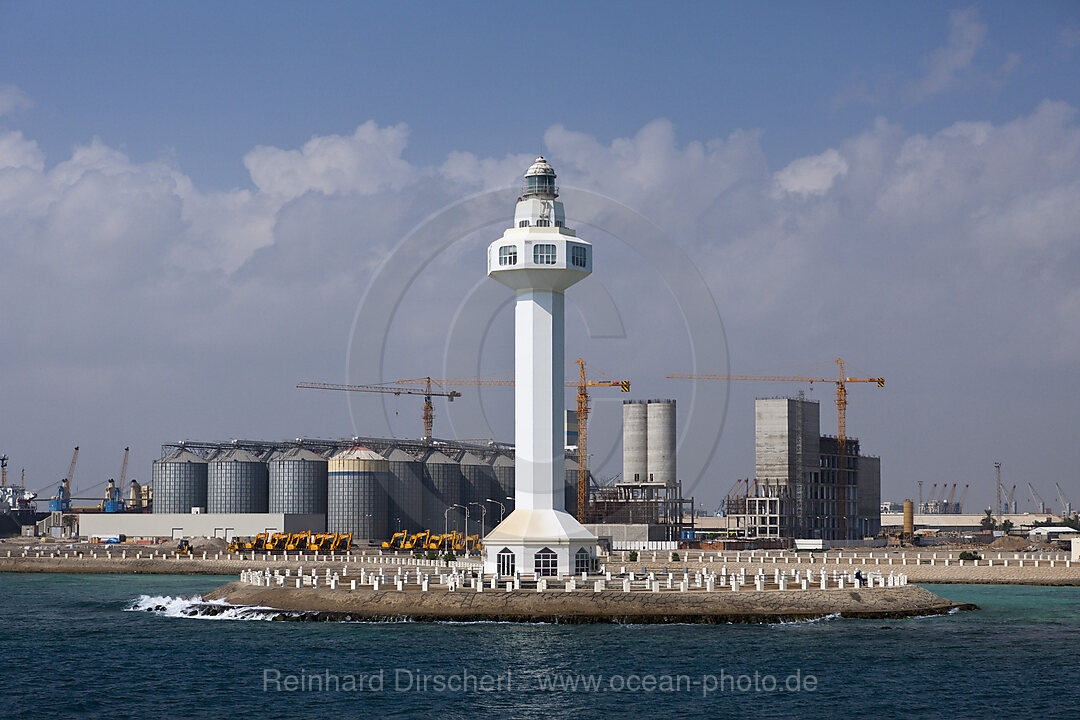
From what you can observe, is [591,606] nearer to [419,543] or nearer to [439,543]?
[439,543]

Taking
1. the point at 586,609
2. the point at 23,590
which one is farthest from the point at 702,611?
the point at 23,590

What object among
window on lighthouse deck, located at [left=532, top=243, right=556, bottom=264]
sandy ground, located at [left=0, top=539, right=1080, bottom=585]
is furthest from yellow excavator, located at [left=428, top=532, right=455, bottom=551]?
window on lighthouse deck, located at [left=532, top=243, right=556, bottom=264]

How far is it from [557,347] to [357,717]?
151ft

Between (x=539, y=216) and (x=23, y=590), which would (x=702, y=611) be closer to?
(x=539, y=216)

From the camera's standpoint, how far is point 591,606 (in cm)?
9288

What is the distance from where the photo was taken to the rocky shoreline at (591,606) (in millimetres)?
92750

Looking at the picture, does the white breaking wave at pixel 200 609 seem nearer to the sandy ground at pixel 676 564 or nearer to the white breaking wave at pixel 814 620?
the sandy ground at pixel 676 564

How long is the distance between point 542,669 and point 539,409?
3189cm

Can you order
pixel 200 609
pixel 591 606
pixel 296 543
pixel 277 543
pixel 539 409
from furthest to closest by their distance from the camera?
1. pixel 277 543
2. pixel 296 543
3. pixel 200 609
4. pixel 539 409
5. pixel 591 606

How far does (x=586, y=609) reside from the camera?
92.8 meters

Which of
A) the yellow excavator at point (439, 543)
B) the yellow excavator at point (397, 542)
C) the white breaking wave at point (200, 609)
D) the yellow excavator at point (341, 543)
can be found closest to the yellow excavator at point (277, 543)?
the yellow excavator at point (341, 543)

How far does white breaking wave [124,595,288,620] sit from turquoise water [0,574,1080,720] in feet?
5.43

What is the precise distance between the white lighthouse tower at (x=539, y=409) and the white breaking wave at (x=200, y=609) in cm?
1749

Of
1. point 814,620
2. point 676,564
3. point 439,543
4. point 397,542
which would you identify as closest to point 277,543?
point 397,542
